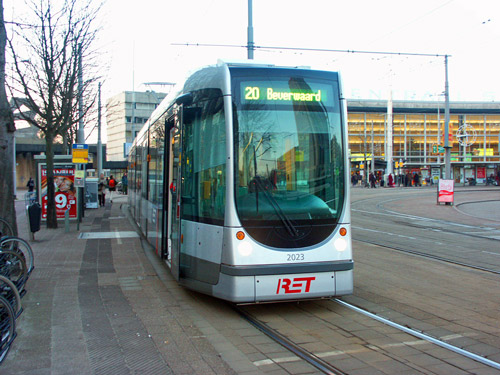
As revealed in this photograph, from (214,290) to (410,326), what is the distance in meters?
2.35

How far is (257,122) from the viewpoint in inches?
249

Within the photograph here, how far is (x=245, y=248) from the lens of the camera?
6.08 metres

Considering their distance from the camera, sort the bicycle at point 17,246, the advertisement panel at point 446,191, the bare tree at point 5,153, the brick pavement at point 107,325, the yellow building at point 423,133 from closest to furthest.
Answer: the brick pavement at point 107,325 < the bicycle at point 17,246 < the bare tree at point 5,153 < the advertisement panel at point 446,191 < the yellow building at point 423,133

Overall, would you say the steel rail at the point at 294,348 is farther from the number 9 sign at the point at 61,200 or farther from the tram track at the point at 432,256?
the number 9 sign at the point at 61,200

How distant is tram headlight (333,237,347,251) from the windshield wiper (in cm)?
57

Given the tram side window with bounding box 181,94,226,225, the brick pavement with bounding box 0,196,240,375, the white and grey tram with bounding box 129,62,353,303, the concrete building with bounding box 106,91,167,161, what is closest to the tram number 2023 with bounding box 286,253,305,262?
the white and grey tram with bounding box 129,62,353,303

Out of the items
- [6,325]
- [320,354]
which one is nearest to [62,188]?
[6,325]

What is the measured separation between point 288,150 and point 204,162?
44.0 inches

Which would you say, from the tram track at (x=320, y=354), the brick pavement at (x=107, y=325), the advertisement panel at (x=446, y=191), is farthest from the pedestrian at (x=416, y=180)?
the tram track at (x=320, y=354)

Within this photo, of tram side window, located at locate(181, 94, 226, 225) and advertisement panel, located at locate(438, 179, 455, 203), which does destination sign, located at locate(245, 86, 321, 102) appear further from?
advertisement panel, located at locate(438, 179, 455, 203)

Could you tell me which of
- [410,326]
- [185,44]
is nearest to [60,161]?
[185,44]

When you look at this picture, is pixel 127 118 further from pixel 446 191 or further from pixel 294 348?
pixel 294 348

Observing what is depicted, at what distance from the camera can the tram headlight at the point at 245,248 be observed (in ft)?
19.9

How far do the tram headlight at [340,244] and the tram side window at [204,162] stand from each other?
1471 mm
